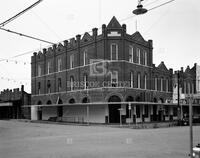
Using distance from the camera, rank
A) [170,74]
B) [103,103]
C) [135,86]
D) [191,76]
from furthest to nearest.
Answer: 1. [191,76]
2. [170,74]
3. [135,86]
4. [103,103]

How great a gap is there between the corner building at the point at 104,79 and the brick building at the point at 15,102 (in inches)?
327

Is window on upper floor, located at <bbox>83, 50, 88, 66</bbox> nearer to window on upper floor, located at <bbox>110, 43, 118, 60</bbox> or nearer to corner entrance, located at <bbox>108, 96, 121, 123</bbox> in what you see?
window on upper floor, located at <bbox>110, 43, 118, 60</bbox>

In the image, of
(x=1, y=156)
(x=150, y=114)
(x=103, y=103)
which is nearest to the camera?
(x=1, y=156)

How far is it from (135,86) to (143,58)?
17.6ft

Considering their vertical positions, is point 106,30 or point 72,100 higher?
point 106,30

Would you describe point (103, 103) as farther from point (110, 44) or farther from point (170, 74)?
point (170, 74)

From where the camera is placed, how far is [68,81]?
46.5m

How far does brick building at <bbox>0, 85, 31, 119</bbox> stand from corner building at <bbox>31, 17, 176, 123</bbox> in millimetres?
8315

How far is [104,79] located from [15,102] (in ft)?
109

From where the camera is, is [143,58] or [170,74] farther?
[170,74]

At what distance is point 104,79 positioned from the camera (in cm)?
3931

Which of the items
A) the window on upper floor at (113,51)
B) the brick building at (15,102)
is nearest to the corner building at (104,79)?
the window on upper floor at (113,51)

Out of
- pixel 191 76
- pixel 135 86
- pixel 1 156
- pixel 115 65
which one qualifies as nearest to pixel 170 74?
pixel 191 76

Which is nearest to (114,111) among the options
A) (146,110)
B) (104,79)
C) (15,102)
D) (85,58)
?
(104,79)
